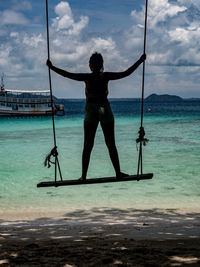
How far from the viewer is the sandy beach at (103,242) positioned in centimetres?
397

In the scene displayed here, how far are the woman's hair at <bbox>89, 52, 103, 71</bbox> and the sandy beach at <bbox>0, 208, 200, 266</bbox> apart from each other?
2269 millimetres

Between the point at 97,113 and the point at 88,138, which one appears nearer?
the point at 97,113

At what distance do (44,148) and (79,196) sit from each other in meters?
15.1

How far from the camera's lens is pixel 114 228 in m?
6.33

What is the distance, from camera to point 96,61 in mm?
4852

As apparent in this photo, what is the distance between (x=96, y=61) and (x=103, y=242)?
236 cm

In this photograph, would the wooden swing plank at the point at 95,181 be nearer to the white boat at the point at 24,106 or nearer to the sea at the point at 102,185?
the sea at the point at 102,185

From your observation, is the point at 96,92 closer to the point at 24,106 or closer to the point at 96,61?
the point at 96,61

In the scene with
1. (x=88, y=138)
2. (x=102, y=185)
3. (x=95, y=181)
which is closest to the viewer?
(x=95, y=181)

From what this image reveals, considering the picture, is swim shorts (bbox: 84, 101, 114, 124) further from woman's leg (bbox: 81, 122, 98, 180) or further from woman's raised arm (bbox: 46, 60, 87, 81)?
woman's raised arm (bbox: 46, 60, 87, 81)

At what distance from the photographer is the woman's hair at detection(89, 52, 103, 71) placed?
4848mm

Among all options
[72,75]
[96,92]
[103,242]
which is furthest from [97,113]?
[103,242]

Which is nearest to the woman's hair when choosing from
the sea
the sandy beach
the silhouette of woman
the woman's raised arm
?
the silhouette of woman

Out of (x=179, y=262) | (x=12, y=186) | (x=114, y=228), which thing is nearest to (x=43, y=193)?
(x=12, y=186)
